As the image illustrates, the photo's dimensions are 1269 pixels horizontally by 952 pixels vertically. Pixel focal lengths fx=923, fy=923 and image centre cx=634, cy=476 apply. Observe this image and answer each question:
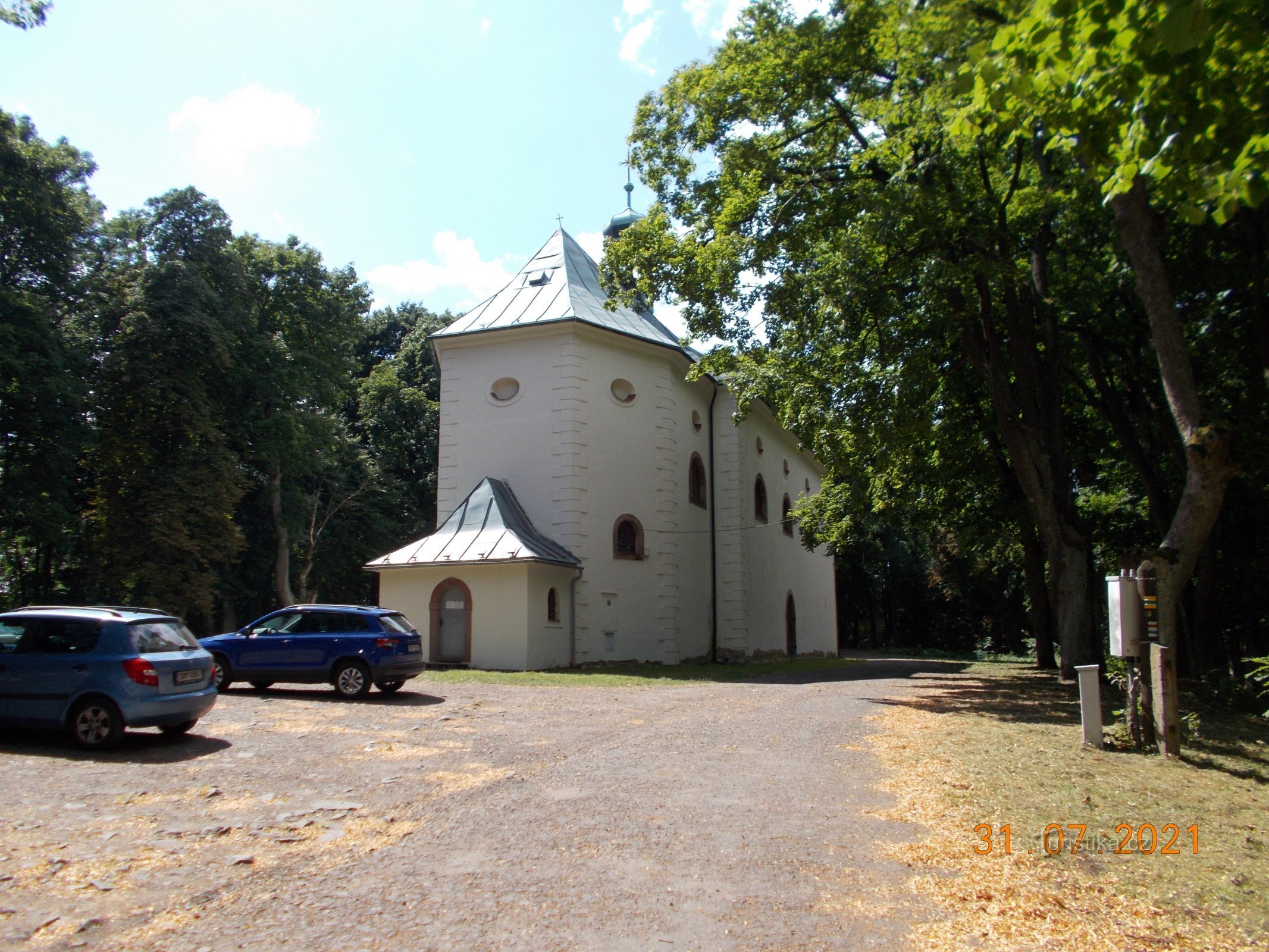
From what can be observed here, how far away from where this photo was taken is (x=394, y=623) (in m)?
14.9

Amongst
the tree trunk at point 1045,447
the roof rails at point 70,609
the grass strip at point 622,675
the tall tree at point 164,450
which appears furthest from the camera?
the tall tree at point 164,450

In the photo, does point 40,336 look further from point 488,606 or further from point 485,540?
point 488,606

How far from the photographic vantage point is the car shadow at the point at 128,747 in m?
9.02

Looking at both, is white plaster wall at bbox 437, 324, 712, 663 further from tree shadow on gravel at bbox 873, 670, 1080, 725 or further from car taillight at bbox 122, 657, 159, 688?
car taillight at bbox 122, 657, 159, 688

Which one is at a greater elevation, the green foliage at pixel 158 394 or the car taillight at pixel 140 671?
the green foliage at pixel 158 394

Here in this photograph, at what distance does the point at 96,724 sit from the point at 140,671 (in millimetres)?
655

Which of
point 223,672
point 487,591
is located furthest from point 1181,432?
point 487,591

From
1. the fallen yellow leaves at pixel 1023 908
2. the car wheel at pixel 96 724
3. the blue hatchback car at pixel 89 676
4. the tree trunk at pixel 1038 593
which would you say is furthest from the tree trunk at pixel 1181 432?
the tree trunk at pixel 1038 593

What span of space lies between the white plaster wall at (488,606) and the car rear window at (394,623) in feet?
21.3

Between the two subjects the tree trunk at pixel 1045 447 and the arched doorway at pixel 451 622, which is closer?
the tree trunk at pixel 1045 447

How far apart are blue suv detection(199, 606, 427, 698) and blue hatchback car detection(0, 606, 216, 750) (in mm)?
4534

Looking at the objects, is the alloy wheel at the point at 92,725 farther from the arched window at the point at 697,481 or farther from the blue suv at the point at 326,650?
the arched window at the point at 697,481

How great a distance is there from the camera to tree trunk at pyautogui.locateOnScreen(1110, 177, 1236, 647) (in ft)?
32.9

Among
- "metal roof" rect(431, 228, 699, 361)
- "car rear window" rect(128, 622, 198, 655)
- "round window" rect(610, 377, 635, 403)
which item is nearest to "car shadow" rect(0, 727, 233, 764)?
"car rear window" rect(128, 622, 198, 655)
